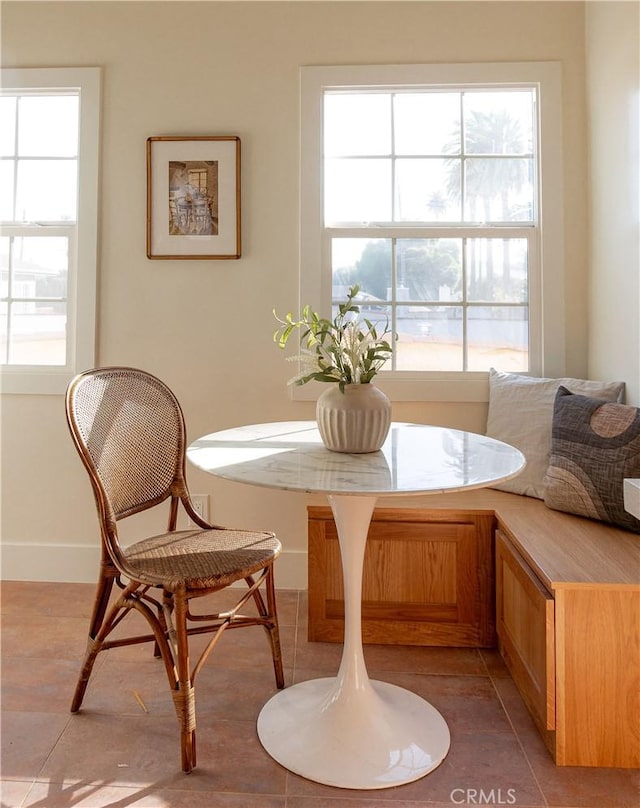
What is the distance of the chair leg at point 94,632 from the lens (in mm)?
1607

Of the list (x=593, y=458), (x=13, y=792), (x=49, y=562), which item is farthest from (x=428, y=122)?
(x=13, y=792)

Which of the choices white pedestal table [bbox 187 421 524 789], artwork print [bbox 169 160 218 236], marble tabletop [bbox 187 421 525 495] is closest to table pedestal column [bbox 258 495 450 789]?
white pedestal table [bbox 187 421 524 789]

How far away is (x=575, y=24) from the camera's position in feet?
8.13

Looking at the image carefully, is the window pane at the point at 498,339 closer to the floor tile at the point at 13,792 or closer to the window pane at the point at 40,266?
the window pane at the point at 40,266

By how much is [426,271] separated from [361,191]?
49 centimetres

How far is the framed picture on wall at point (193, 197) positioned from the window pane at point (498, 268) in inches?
43.8

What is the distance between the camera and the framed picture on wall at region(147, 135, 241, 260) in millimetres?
2537

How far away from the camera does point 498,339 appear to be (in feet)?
8.41

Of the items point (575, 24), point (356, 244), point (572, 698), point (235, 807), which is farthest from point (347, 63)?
point (235, 807)

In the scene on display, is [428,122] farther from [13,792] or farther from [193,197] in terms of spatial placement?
[13,792]

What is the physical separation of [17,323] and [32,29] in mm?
1408

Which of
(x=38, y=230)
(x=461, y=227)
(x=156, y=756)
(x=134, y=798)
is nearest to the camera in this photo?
(x=134, y=798)

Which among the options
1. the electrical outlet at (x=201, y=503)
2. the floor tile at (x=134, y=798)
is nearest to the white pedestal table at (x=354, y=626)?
the floor tile at (x=134, y=798)

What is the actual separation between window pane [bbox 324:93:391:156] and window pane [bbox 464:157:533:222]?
45cm
